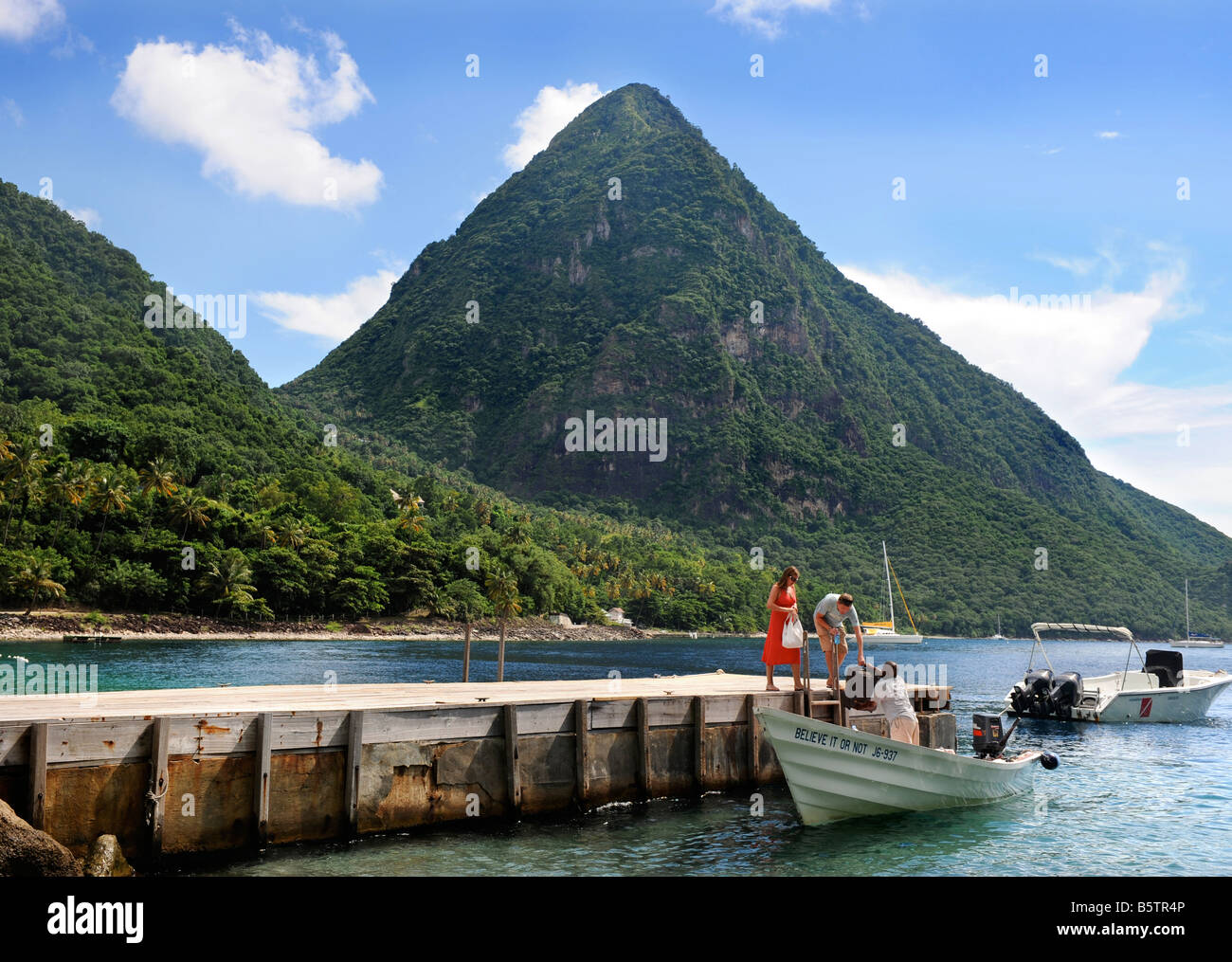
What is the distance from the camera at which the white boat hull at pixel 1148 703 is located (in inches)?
1547

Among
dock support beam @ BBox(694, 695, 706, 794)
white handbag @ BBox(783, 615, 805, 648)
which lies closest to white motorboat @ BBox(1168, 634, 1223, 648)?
white handbag @ BBox(783, 615, 805, 648)

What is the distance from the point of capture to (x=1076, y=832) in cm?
1720

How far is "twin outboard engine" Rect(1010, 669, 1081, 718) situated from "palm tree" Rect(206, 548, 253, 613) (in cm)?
7917

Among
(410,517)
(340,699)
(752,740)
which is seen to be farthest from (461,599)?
(340,699)

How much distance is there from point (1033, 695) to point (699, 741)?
29083mm

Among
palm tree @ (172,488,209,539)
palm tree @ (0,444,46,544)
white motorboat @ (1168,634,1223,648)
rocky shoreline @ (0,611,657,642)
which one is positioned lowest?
white motorboat @ (1168,634,1223,648)

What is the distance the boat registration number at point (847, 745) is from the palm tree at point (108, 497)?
92880 millimetres

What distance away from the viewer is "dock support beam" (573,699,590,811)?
623 inches

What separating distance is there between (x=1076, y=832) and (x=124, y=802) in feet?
54.8

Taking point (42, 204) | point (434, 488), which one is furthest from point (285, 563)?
point (42, 204)

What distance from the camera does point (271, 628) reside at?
97.1 metres

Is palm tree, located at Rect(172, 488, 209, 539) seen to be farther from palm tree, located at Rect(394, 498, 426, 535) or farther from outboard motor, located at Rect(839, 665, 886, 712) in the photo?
outboard motor, located at Rect(839, 665, 886, 712)

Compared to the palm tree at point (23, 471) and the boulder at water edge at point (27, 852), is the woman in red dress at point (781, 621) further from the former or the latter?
the palm tree at point (23, 471)
